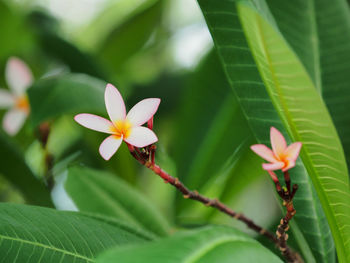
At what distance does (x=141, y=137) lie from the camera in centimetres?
47

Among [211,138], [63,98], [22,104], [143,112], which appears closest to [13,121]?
[22,104]

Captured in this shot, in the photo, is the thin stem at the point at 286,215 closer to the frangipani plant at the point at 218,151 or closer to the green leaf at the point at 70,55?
the frangipani plant at the point at 218,151

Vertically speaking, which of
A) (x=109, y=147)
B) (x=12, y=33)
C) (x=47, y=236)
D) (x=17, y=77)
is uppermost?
(x=12, y=33)

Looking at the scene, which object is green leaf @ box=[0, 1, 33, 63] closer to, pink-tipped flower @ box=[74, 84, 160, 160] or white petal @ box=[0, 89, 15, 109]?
white petal @ box=[0, 89, 15, 109]

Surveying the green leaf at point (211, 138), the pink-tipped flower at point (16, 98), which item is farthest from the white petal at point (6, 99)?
the green leaf at point (211, 138)

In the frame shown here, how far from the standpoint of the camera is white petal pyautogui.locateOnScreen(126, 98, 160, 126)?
1.58 feet

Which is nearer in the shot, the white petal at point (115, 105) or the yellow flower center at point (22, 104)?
the white petal at point (115, 105)

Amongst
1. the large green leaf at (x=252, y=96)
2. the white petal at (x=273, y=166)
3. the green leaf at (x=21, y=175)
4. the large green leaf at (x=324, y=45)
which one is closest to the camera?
the white petal at (x=273, y=166)

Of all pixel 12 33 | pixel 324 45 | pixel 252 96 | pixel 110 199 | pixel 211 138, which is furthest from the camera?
pixel 12 33

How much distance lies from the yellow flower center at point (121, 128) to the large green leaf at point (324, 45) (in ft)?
0.96

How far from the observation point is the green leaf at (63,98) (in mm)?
735

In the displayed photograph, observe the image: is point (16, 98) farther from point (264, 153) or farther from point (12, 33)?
point (264, 153)

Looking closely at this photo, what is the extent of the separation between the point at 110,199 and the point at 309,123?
16.6 inches

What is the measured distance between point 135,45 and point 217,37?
88 cm
